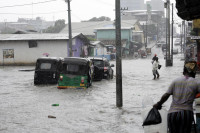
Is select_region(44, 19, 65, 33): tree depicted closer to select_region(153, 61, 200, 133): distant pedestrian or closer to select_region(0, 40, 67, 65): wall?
select_region(0, 40, 67, 65): wall

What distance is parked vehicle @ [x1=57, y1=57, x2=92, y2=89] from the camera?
64.5ft

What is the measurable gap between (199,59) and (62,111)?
21881 millimetres

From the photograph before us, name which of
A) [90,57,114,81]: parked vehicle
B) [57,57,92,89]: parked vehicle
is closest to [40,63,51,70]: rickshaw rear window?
[57,57,92,89]: parked vehicle

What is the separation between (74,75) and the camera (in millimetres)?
19641

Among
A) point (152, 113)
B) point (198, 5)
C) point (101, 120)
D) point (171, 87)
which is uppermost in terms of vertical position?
point (198, 5)

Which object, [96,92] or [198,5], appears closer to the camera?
[198,5]

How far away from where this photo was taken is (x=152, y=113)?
579 cm

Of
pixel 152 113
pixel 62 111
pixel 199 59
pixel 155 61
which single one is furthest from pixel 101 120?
pixel 199 59

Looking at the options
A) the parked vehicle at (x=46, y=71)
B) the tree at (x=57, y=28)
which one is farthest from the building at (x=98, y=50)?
the tree at (x=57, y=28)

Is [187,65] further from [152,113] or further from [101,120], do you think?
[101,120]

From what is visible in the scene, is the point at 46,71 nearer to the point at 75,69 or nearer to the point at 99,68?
the point at 75,69

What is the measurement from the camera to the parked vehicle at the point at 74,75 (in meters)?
19.7

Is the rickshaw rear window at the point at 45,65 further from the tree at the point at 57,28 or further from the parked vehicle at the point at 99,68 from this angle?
the tree at the point at 57,28

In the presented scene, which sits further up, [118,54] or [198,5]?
[198,5]
